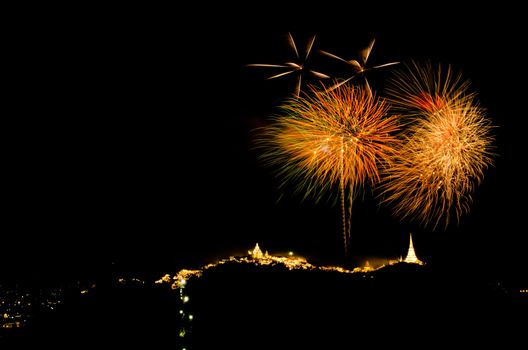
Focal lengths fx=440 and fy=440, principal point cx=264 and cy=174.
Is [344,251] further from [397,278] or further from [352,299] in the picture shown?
[352,299]

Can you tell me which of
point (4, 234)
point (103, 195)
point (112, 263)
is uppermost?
point (103, 195)

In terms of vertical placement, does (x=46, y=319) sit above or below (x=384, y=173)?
below

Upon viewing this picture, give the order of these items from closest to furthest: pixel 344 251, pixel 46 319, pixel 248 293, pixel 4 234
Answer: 1. pixel 46 319
2. pixel 248 293
3. pixel 4 234
4. pixel 344 251

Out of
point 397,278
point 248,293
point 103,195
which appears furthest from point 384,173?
point 103,195

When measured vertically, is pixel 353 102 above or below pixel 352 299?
above

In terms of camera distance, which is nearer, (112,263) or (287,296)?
(287,296)

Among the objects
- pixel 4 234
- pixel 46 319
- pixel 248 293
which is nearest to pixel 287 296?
pixel 248 293

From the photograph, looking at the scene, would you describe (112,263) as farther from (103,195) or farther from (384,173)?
(384,173)

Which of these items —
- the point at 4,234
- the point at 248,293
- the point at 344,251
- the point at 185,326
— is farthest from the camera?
the point at 344,251

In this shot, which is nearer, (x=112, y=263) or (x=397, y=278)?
(x=397, y=278)
